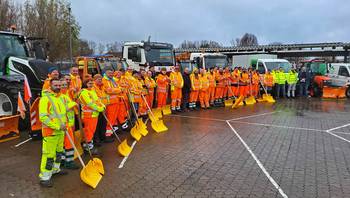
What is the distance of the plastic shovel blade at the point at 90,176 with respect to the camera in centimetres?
557

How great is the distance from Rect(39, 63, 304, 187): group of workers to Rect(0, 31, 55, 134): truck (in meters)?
0.68

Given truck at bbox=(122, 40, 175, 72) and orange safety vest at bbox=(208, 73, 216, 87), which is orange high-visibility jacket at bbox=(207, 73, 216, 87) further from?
truck at bbox=(122, 40, 175, 72)

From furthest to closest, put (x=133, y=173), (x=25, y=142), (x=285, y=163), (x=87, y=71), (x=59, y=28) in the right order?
(x=59, y=28) → (x=87, y=71) → (x=25, y=142) → (x=285, y=163) → (x=133, y=173)

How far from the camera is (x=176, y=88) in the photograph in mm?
13695

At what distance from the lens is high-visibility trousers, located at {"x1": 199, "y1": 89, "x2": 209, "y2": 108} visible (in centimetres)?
1501

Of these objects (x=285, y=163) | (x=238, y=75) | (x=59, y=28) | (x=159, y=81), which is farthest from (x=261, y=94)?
(x=59, y=28)

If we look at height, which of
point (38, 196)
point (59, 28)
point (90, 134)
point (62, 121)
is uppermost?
point (59, 28)

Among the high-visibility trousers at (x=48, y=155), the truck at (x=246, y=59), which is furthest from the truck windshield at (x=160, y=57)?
the high-visibility trousers at (x=48, y=155)

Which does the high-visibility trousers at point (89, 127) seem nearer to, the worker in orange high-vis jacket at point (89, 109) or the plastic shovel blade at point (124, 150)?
the worker in orange high-vis jacket at point (89, 109)

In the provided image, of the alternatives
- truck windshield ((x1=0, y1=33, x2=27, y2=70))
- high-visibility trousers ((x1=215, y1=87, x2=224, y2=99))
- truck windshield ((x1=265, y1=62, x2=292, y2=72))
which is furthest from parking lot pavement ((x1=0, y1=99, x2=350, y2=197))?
truck windshield ((x1=265, y1=62, x2=292, y2=72))

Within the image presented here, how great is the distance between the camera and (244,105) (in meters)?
16.5

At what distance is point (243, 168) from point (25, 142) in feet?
18.0

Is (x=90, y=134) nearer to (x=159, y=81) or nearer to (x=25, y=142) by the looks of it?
(x=25, y=142)

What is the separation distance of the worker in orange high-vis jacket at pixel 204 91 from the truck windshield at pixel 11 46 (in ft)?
23.1
